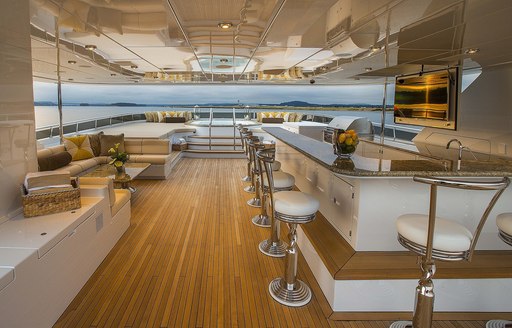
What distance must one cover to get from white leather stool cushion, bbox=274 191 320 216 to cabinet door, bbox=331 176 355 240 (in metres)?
0.33

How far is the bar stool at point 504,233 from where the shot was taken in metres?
1.92

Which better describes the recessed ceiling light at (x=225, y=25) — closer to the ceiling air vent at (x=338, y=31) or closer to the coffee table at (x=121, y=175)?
the ceiling air vent at (x=338, y=31)

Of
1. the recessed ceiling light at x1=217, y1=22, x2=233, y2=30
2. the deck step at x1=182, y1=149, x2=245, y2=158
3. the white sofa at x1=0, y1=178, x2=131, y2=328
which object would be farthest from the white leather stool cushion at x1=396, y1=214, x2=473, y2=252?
the deck step at x1=182, y1=149, x2=245, y2=158

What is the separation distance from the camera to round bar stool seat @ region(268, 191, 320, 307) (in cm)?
228

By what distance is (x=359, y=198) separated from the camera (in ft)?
7.71

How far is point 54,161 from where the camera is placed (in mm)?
5008

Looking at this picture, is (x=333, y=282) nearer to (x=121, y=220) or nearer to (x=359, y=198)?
(x=359, y=198)

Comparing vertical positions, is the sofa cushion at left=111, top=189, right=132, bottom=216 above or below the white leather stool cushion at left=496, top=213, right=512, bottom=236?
below

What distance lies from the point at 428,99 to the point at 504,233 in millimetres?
2847

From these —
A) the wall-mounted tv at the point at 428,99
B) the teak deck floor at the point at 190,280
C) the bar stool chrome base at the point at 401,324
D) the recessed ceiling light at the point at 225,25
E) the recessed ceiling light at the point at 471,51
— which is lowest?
the teak deck floor at the point at 190,280

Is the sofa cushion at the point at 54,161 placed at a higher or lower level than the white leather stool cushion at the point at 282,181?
lower

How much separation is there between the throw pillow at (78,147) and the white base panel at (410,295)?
5.31 meters

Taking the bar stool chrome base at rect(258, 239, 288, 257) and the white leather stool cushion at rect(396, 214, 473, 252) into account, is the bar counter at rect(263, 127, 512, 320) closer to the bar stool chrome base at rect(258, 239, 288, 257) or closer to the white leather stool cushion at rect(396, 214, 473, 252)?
the white leather stool cushion at rect(396, 214, 473, 252)

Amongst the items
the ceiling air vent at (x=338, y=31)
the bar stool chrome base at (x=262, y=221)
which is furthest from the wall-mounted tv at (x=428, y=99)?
the bar stool chrome base at (x=262, y=221)
